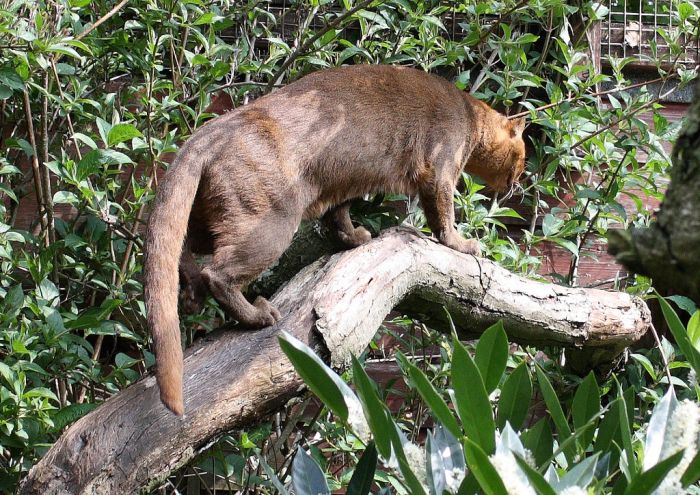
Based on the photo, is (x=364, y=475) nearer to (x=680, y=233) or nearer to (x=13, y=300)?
(x=680, y=233)

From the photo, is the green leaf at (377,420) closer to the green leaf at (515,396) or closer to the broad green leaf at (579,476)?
the broad green leaf at (579,476)

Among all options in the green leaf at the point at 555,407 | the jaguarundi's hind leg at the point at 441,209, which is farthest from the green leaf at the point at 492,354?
the jaguarundi's hind leg at the point at 441,209

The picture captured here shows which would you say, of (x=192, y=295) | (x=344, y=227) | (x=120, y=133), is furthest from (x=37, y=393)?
(x=344, y=227)

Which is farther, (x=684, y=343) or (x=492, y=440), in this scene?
(x=684, y=343)

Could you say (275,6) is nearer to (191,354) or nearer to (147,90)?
(147,90)

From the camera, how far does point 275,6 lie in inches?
174

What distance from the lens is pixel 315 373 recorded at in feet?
5.03

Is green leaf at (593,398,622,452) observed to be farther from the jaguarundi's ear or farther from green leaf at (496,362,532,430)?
the jaguarundi's ear

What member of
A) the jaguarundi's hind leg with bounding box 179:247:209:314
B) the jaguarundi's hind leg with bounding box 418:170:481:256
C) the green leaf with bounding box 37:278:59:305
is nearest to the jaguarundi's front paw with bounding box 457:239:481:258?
the jaguarundi's hind leg with bounding box 418:170:481:256

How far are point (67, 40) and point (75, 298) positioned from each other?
1267 mm

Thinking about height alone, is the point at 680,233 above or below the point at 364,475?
above

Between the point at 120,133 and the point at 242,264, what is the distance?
0.72 meters

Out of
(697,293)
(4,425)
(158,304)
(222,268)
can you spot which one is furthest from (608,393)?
(697,293)

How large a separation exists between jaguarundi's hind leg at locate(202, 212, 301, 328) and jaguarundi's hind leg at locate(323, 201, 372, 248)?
55 centimetres
